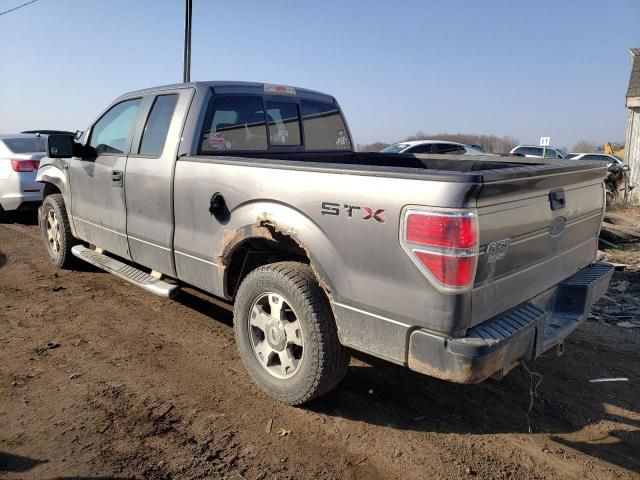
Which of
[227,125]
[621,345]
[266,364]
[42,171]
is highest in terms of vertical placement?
[227,125]

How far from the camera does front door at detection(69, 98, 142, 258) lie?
4672 millimetres

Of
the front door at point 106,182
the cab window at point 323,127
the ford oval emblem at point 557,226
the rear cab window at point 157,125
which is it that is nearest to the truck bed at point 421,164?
the cab window at point 323,127

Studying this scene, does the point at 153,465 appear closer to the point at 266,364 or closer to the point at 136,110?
the point at 266,364

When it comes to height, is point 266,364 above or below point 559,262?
below

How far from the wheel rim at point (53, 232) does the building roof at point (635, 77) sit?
1608 cm

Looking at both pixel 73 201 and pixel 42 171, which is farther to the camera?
pixel 42 171

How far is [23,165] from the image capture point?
8.88m

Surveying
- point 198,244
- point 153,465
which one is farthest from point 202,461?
point 198,244

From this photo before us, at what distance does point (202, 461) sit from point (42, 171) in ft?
15.8

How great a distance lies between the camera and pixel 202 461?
2707mm

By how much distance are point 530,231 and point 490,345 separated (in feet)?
2.54

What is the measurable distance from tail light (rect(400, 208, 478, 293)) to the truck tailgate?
0.09 metres

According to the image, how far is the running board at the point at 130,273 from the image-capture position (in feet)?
13.6

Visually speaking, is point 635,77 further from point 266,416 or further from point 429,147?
point 266,416
